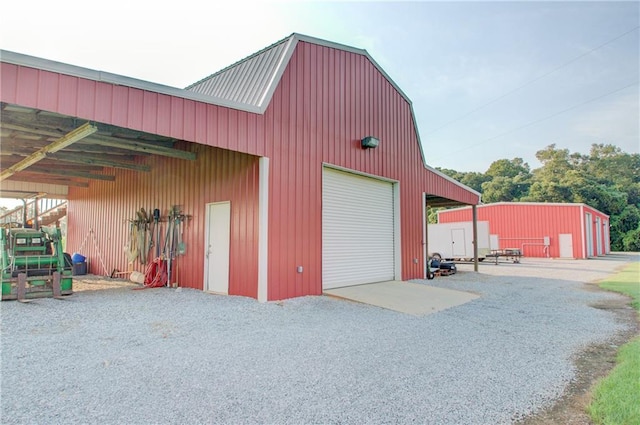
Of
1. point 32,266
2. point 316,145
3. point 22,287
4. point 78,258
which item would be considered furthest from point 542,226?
point 22,287

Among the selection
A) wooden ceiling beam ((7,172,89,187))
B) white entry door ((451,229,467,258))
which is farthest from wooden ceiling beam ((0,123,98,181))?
white entry door ((451,229,467,258))

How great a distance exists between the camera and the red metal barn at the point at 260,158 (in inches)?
186

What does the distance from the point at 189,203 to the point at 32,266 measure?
3310 millimetres

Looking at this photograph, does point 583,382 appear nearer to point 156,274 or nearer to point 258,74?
point 258,74

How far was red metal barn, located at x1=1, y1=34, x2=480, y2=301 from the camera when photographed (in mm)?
4734

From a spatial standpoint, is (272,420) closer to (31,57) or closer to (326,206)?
(31,57)

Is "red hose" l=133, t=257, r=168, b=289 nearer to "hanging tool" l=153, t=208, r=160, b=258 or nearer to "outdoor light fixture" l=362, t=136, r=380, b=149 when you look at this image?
"hanging tool" l=153, t=208, r=160, b=258

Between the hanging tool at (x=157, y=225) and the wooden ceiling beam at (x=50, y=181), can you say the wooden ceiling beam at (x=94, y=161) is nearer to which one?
the hanging tool at (x=157, y=225)

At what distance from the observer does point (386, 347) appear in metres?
4.02

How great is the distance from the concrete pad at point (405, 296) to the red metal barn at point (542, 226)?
61.3 ft

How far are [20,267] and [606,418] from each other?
8956 millimetres

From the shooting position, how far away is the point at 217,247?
7484 millimetres

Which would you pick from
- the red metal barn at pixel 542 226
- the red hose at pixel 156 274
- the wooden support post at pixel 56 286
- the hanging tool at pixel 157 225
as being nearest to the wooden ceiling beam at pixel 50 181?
the hanging tool at pixel 157 225

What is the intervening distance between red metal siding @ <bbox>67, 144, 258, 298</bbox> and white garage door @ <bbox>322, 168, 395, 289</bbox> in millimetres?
1829
